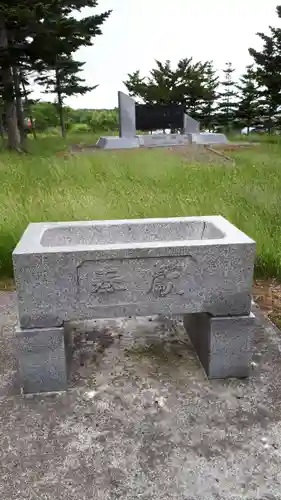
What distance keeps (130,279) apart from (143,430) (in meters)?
0.72

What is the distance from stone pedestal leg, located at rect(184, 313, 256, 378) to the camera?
227cm

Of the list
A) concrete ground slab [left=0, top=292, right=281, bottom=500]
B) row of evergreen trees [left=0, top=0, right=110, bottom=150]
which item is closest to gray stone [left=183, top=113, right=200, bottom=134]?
row of evergreen trees [left=0, top=0, right=110, bottom=150]

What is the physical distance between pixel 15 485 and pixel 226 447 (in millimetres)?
893

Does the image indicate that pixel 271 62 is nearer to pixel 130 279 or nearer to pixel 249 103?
pixel 249 103

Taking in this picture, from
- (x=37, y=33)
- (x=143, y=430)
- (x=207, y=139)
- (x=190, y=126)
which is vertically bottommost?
(x=143, y=430)

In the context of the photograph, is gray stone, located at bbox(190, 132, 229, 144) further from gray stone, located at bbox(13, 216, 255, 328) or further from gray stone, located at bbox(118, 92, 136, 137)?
gray stone, located at bbox(13, 216, 255, 328)

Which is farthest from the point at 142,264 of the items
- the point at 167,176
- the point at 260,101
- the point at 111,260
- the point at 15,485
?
the point at 260,101

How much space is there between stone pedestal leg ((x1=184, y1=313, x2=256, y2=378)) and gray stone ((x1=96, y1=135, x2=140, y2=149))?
592 inches

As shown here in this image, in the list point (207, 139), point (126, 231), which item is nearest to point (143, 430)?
point (126, 231)

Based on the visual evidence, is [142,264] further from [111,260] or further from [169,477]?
[169,477]

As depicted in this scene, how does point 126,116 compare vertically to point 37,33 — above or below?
below

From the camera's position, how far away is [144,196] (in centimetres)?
534

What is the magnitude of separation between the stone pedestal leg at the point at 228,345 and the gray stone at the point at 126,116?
16.3m

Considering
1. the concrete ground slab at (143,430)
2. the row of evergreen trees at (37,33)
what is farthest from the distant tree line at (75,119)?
the concrete ground slab at (143,430)
